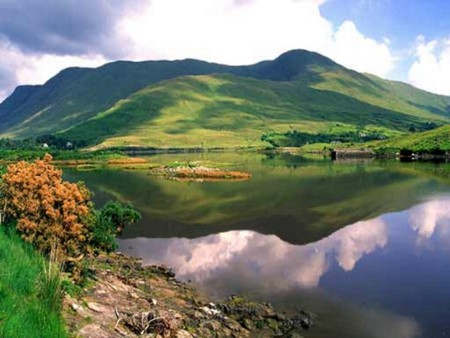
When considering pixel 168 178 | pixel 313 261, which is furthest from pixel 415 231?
pixel 168 178

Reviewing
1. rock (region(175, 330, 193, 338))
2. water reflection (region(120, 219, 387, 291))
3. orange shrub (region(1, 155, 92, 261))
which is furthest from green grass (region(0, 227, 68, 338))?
water reflection (region(120, 219, 387, 291))

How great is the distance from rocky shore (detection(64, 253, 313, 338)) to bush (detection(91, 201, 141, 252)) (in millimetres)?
1988

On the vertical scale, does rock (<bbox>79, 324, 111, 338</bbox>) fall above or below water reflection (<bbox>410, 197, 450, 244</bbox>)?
above

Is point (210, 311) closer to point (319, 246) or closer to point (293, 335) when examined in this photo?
point (293, 335)

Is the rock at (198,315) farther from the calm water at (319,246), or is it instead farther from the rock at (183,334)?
the calm water at (319,246)

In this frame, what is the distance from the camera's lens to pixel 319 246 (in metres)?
49.9

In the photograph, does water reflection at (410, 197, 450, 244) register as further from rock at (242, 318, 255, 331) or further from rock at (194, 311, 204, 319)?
rock at (194, 311, 204, 319)

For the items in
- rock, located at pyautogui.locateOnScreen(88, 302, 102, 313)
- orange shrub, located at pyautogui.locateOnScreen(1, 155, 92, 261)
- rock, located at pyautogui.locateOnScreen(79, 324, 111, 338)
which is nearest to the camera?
rock, located at pyautogui.locateOnScreen(79, 324, 111, 338)

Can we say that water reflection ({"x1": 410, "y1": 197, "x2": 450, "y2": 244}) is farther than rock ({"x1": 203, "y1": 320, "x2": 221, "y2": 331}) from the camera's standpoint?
Yes

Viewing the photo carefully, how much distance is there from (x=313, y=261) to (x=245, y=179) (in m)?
73.9

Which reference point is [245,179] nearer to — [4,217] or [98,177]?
[98,177]

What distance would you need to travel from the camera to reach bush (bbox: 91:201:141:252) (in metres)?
38.9

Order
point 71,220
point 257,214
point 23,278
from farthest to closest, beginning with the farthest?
point 257,214 → point 71,220 → point 23,278

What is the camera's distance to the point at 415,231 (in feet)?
185
